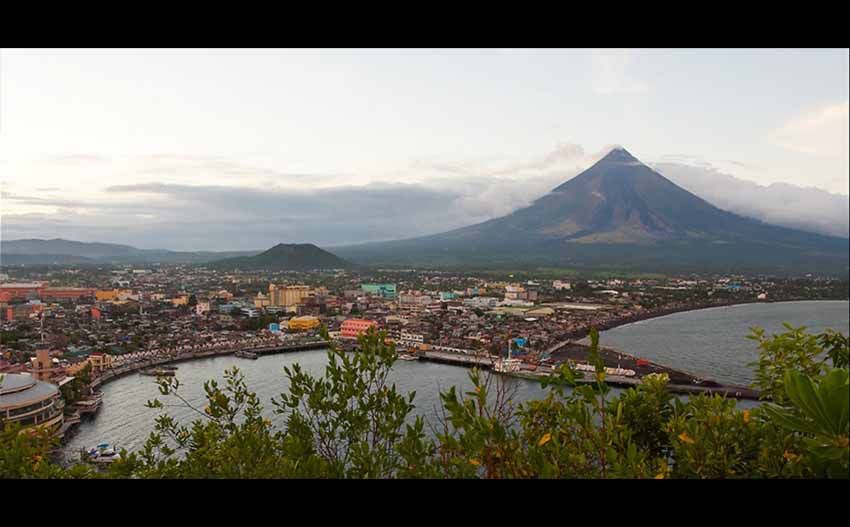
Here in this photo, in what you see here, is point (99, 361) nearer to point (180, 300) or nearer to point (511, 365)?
A: point (180, 300)

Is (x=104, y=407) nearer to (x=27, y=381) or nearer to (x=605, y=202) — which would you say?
(x=27, y=381)

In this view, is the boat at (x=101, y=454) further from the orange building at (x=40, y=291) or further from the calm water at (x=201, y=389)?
the orange building at (x=40, y=291)

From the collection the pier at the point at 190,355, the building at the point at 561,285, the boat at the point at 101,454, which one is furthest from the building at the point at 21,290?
the building at the point at 561,285

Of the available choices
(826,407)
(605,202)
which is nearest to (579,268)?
(605,202)

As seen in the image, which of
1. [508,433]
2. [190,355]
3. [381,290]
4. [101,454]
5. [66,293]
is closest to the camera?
[508,433]

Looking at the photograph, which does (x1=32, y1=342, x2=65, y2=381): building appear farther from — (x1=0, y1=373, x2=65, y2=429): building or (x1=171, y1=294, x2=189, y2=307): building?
(x1=171, y1=294, x2=189, y2=307): building

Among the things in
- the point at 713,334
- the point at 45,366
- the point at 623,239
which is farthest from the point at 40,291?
the point at 713,334
